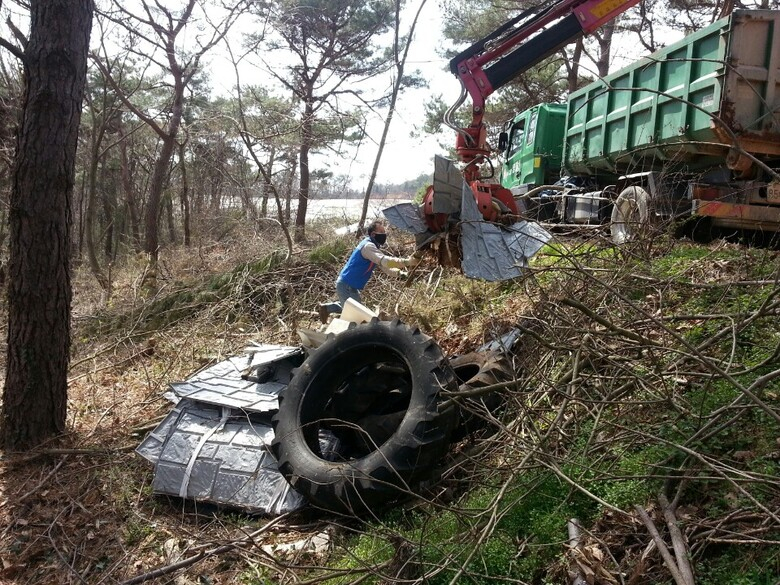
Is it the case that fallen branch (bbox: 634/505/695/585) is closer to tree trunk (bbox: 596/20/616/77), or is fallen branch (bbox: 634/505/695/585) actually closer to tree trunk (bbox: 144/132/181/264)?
tree trunk (bbox: 144/132/181/264)

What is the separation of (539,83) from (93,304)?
12174mm

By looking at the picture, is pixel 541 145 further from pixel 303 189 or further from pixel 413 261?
pixel 303 189

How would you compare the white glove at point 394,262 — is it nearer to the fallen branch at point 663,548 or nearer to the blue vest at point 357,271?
the blue vest at point 357,271

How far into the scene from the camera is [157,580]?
3967mm

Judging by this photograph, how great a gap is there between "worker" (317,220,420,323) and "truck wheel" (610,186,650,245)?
2150 mm

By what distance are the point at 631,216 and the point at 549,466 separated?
14.5 feet

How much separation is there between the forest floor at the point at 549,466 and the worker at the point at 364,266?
1.43ft

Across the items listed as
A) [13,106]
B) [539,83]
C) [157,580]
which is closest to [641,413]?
[157,580]

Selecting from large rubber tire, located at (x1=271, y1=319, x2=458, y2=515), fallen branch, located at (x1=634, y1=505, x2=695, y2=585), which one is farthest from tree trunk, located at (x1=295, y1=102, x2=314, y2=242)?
fallen branch, located at (x1=634, y1=505, x2=695, y2=585)

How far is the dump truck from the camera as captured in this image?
634cm

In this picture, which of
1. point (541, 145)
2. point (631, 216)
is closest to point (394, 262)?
point (631, 216)

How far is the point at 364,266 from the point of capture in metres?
6.83

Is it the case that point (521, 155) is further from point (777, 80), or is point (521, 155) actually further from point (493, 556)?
point (493, 556)

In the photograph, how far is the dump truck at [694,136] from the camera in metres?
6.34
